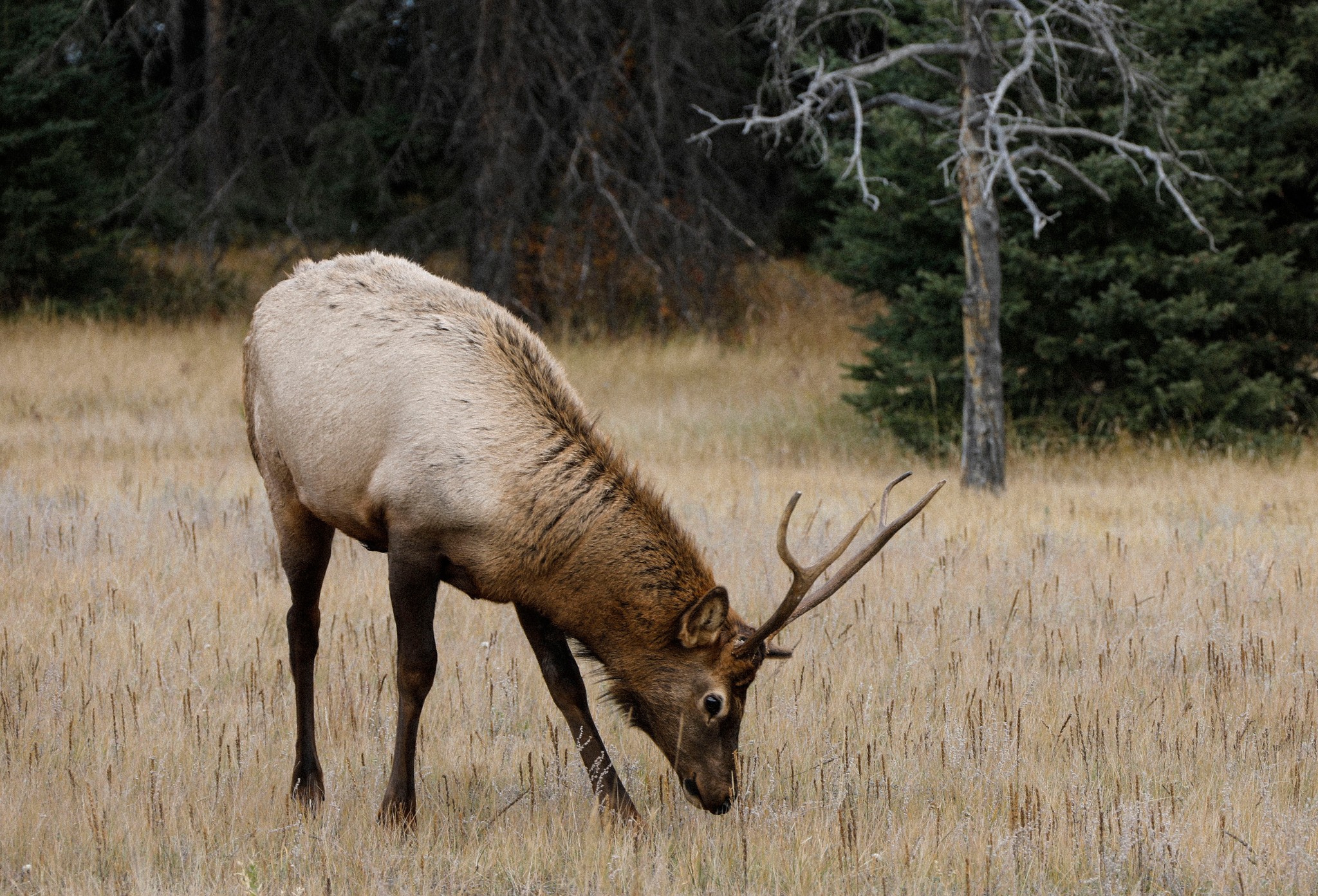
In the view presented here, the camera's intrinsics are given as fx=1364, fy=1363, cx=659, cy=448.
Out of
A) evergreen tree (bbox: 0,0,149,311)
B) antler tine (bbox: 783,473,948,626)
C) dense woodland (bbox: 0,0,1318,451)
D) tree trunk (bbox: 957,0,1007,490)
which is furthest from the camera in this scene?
evergreen tree (bbox: 0,0,149,311)

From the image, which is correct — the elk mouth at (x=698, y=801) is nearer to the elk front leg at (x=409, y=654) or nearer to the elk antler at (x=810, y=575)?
the elk antler at (x=810, y=575)

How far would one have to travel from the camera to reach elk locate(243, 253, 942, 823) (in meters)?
4.06

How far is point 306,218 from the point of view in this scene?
61.9 feet

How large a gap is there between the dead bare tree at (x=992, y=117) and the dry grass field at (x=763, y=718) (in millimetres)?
1158

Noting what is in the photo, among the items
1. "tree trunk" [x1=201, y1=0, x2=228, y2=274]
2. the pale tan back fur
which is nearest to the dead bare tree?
the pale tan back fur

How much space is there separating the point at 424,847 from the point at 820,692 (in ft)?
6.59

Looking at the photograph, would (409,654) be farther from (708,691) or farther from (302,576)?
(708,691)

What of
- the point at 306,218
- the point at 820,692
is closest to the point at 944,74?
the point at 820,692

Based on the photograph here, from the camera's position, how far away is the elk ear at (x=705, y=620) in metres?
3.85

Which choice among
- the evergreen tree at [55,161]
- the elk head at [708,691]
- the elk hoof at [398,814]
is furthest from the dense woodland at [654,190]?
the elk hoof at [398,814]

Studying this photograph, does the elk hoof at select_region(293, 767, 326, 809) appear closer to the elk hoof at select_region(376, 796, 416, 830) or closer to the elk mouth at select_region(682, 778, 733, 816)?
the elk hoof at select_region(376, 796, 416, 830)

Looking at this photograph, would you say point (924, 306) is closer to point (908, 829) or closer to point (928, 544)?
point (928, 544)

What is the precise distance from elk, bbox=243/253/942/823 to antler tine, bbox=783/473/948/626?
11mm

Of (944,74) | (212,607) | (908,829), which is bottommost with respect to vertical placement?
(212,607)
